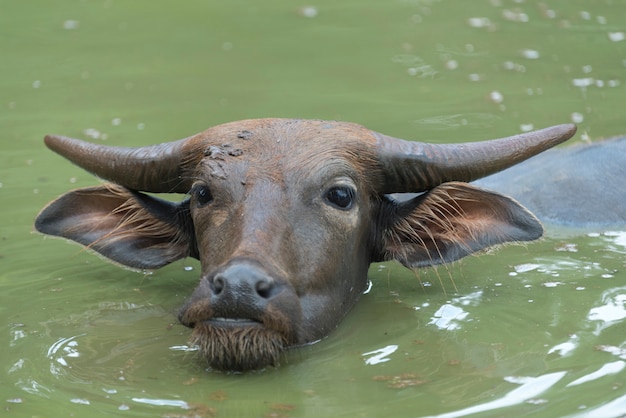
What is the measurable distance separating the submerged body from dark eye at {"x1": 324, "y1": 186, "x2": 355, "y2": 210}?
189 cm

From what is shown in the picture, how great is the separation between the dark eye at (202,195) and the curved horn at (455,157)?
1.05 meters

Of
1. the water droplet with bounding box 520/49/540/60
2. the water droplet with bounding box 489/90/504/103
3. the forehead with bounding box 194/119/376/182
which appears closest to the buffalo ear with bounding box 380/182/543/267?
the forehead with bounding box 194/119/376/182

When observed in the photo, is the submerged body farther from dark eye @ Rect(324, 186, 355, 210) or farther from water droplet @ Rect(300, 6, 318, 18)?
water droplet @ Rect(300, 6, 318, 18)

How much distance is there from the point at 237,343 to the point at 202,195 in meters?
1.15

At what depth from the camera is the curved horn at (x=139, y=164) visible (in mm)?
6996

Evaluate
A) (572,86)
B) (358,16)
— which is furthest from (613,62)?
(358,16)

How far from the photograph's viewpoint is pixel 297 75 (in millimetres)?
12477

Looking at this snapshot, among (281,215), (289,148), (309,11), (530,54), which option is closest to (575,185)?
(289,148)

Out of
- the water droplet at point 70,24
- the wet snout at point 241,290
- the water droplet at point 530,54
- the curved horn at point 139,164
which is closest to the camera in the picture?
the wet snout at point 241,290

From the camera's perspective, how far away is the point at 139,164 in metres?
7.05

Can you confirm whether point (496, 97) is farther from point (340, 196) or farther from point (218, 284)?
point (218, 284)

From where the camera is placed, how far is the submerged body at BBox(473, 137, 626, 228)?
8.27 metres

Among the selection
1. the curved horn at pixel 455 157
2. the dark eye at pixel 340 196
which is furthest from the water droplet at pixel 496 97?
the dark eye at pixel 340 196

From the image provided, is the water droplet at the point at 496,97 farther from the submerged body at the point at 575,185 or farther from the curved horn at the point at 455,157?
the curved horn at the point at 455,157
